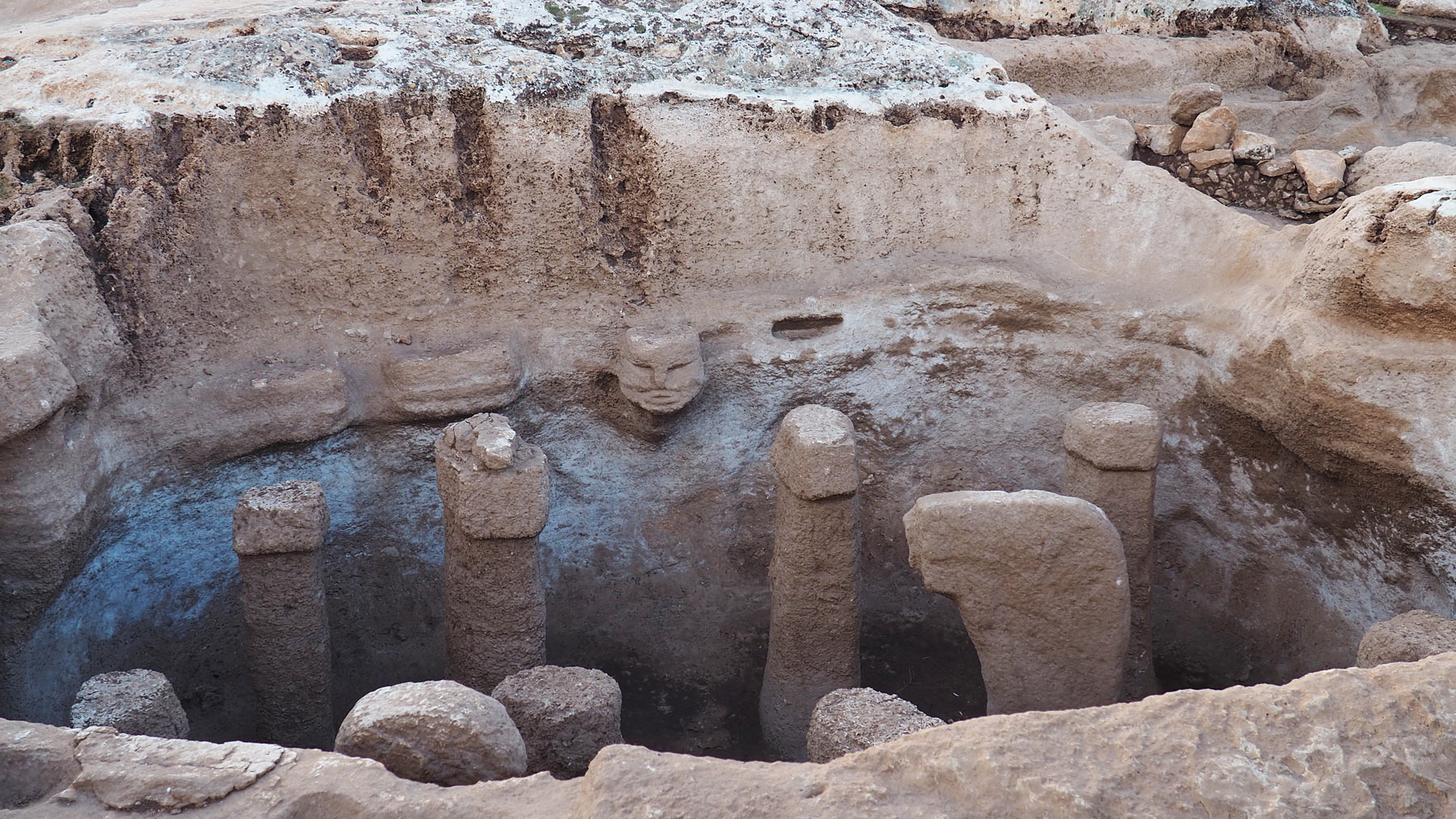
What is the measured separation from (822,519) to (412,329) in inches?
52.8

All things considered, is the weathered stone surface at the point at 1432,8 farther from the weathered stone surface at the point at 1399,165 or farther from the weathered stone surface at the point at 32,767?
the weathered stone surface at the point at 32,767

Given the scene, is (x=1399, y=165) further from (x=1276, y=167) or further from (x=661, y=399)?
(x=661, y=399)

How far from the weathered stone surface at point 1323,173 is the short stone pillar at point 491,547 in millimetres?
2625

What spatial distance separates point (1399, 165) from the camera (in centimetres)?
371

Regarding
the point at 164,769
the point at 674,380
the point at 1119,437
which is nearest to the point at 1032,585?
the point at 1119,437

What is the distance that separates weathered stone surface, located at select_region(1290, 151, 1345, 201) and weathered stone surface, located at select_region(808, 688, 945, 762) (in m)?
2.44

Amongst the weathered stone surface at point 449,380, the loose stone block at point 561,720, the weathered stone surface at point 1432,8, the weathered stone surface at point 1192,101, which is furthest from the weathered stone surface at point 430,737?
the weathered stone surface at point 1432,8

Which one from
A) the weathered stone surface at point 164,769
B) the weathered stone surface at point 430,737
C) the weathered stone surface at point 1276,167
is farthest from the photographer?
the weathered stone surface at point 1276,167

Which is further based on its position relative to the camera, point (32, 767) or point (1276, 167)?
point (1276, 167)

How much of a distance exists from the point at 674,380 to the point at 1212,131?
204 centimetres

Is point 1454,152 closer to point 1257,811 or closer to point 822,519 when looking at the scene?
point 822,519

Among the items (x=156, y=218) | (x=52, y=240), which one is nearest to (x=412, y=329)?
(x=156, y=218)

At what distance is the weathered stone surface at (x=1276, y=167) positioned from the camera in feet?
13.0

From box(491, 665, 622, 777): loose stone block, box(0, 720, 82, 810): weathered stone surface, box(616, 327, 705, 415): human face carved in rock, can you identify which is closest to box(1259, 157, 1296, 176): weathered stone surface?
box(616, 327, 705, 415): human face carved in rock
